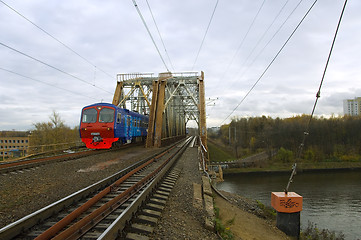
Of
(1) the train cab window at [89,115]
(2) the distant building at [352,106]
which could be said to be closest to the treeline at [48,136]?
(1) the train cab window at [89,115]

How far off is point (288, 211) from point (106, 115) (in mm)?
12454

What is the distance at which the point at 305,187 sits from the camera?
29906mm

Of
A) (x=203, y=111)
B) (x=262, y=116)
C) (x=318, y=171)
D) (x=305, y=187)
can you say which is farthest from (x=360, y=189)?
(x=262, y=116)

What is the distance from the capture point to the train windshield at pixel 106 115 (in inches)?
617

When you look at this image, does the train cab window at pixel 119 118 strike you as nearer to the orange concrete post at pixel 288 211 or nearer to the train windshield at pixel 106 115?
the train windshield at pixel 106 115

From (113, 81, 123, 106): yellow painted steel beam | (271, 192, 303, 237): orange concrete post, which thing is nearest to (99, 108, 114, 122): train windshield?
(271, 192, 303, 237): orange concrete post

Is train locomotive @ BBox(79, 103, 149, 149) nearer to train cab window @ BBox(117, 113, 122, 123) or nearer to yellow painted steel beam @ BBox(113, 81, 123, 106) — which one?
train cab window @ BBox(117, 113, 122, 123)

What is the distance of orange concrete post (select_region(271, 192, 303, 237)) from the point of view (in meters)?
6.55

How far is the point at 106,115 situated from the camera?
15.7 meters

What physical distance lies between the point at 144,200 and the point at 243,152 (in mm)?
60509

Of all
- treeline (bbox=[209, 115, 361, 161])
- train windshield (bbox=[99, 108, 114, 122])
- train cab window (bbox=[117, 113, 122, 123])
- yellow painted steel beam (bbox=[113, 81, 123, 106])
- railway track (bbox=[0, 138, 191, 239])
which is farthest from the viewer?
treeline (bbox=[209, 115, 361, 161])

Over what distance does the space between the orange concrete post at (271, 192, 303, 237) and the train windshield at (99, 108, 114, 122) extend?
38.6 ft

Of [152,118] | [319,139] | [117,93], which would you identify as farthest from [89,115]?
[319,139]

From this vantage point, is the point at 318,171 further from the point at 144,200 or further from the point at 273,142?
the point at 144,200
